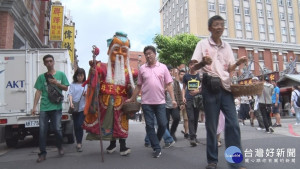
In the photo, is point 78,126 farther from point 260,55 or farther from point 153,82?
point 260,55

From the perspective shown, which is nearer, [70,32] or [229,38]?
[70,32]

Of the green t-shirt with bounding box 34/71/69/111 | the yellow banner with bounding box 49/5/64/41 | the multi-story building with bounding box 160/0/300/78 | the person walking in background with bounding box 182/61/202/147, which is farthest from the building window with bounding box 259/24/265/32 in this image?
the green t-shirt with bounding box 34/71/69/111

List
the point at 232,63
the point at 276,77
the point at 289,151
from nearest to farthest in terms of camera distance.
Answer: the point at 232,63 < the point at 289,151 < the point at 276,77

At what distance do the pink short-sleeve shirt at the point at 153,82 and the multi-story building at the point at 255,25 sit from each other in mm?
37337

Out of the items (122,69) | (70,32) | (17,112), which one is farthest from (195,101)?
(70,32)

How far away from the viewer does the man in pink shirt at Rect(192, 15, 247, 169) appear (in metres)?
3.30

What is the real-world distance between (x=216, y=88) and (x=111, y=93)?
6.91ft

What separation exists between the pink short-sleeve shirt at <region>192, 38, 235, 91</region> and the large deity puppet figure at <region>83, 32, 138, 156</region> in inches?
71.0

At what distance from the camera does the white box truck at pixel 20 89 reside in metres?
6.59

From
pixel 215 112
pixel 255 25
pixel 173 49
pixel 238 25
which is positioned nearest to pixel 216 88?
pixel 215 112

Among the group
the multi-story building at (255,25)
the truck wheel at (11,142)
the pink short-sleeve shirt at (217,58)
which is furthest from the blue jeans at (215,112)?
the multi-story building at (255,25)

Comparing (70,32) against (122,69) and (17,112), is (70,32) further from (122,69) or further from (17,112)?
(122,69)

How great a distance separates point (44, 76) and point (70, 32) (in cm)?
1745

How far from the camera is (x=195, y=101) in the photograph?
5.84 meters
